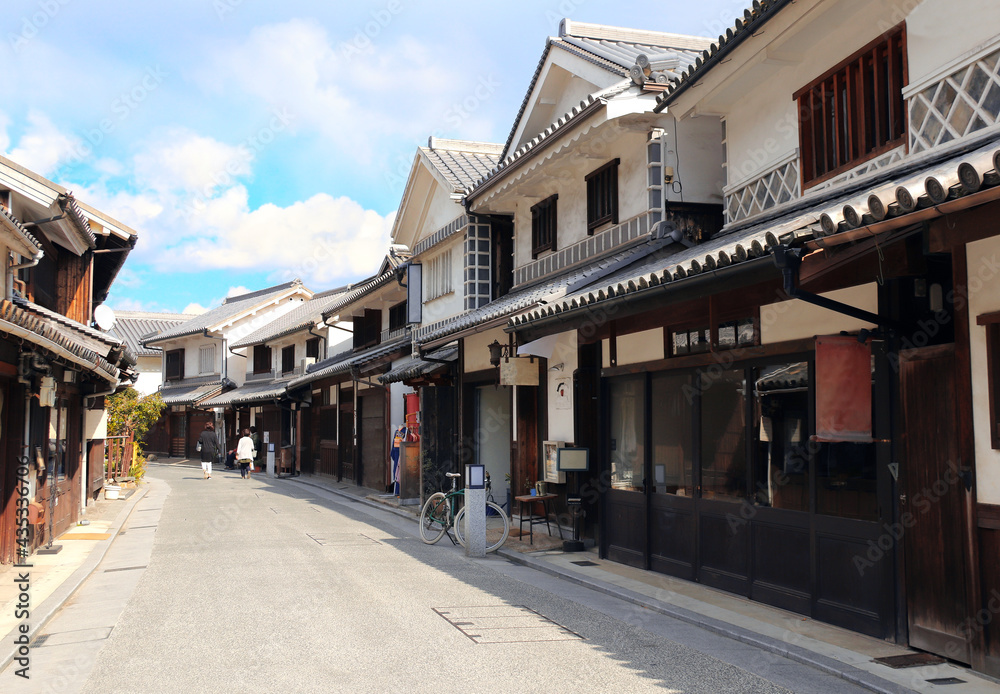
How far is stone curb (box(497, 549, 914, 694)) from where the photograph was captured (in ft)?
19.5

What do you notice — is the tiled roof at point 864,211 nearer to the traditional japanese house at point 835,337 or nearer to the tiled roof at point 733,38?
the traditional japanese house at point 835,337

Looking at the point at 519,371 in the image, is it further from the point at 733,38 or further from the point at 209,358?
the point at 209,358

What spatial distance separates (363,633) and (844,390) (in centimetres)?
480

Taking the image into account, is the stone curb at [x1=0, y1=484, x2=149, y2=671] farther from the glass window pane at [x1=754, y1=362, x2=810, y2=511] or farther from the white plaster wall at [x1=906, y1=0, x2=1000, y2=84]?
the white plaster wall at [x1=906, y1=0, x2=1000, y2=84]

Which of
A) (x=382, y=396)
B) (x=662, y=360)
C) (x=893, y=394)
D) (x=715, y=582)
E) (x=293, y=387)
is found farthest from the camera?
(x=293, y=387)

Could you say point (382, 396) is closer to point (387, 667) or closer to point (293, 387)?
point (293, 387)

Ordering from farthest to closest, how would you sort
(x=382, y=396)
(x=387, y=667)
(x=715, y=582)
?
(x=382, y=396)
(x=715, y=582)
(x=387, y=667)

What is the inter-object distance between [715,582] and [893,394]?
341 cm

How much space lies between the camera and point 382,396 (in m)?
24.2

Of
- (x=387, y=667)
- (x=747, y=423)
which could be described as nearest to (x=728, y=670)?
(x=387, y=667)

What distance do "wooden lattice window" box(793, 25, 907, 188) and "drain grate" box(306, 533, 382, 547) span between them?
8808 millimetres

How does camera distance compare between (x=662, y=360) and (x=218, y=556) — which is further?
(x=218, y=556)

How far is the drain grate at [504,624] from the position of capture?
725cm

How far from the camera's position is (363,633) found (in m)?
7.30
